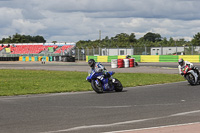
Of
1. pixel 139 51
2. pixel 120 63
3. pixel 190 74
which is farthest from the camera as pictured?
pixel 139 51

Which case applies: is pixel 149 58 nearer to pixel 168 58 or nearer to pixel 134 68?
pixel 168 58

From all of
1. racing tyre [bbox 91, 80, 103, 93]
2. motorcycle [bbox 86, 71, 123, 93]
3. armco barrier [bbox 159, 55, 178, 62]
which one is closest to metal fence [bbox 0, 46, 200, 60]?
armco barrier [bbox 159, 55, 178, 62]

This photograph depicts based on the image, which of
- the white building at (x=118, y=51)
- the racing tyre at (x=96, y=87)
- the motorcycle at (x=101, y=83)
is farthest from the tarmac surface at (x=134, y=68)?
the racing tyre at (x=96, y=87)

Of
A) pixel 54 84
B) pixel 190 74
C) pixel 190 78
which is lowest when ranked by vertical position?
pixel 54 84

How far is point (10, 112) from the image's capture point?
8.61 m

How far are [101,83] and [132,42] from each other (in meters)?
100

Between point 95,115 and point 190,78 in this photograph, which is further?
point 190,78

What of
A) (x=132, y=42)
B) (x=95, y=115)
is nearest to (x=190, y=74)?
(x=95, y=115)

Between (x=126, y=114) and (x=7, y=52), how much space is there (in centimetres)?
7268

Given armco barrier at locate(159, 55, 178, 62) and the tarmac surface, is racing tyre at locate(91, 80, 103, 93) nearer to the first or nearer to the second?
the tarmac surface

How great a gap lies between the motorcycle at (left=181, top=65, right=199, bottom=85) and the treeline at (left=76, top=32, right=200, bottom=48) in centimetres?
2883

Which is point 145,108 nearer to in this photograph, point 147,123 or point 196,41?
point 147,123

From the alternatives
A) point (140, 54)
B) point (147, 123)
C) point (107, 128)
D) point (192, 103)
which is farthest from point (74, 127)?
point (140, 54)

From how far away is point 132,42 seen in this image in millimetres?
113250
